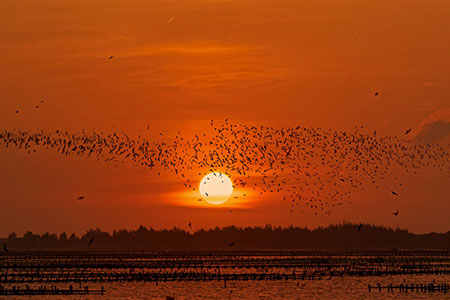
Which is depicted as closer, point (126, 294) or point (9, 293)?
point (9, 293)

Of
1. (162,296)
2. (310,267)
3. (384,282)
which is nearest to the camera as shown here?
(162,296)

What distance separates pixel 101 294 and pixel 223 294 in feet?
50.9

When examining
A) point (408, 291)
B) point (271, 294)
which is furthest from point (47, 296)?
point (408, 291)

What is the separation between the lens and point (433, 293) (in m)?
101

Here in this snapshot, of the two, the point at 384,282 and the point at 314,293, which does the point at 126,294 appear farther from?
the point at 384,282

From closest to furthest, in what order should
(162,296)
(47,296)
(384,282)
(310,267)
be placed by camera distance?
(47,296)
(162,296)
(384,282)
(310,267)

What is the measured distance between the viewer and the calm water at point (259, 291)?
98500 mm

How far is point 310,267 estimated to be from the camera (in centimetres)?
16662

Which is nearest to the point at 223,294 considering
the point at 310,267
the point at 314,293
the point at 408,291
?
the point at 314,293

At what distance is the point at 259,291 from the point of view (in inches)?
4291

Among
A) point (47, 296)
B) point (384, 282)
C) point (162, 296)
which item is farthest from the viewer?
point (384, 282)

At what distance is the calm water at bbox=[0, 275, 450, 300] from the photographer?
323 ft

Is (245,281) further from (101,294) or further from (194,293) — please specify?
(101,294)

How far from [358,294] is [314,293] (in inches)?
222
